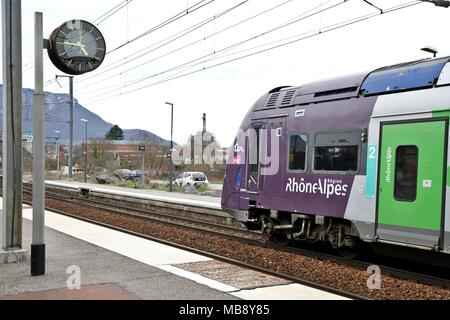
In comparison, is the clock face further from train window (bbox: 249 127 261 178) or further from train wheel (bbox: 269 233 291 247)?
train wheel (bbox: 269 233 291 247)

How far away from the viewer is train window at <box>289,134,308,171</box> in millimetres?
10719

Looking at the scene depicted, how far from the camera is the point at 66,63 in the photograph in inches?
325

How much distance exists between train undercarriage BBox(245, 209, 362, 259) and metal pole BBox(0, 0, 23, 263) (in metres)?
5.47

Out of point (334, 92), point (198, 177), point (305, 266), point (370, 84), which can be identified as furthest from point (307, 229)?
point (198, 177)

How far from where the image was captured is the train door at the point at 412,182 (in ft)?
25.5

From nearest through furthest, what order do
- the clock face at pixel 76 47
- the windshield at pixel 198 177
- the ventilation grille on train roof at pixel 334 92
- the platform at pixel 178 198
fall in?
the clock face at pixel 76 47 < the ventilation grille on train roof at pixel 334 92 < the platform at pixel 178 198 < the windshield at pixel 198 177

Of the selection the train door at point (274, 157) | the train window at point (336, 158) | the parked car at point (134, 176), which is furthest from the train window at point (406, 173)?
the parked car at point (134, 176)

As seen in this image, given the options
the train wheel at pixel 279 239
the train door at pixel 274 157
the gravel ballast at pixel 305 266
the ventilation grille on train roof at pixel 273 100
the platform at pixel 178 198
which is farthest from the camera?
the platform at pixel 178 198

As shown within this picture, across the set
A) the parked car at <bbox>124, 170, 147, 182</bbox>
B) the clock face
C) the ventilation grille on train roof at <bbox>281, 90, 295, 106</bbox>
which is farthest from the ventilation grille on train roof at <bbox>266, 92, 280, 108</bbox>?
the parked car at <bbox>124, 170, 147, 182</bbox>

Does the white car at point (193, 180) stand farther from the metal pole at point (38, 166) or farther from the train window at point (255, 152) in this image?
the metal pole at point (38, 166)

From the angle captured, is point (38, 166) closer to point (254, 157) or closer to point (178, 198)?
point (254, 157)

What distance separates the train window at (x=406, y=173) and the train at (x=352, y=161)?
0.02 meters

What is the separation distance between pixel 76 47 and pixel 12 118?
166 centimetres
